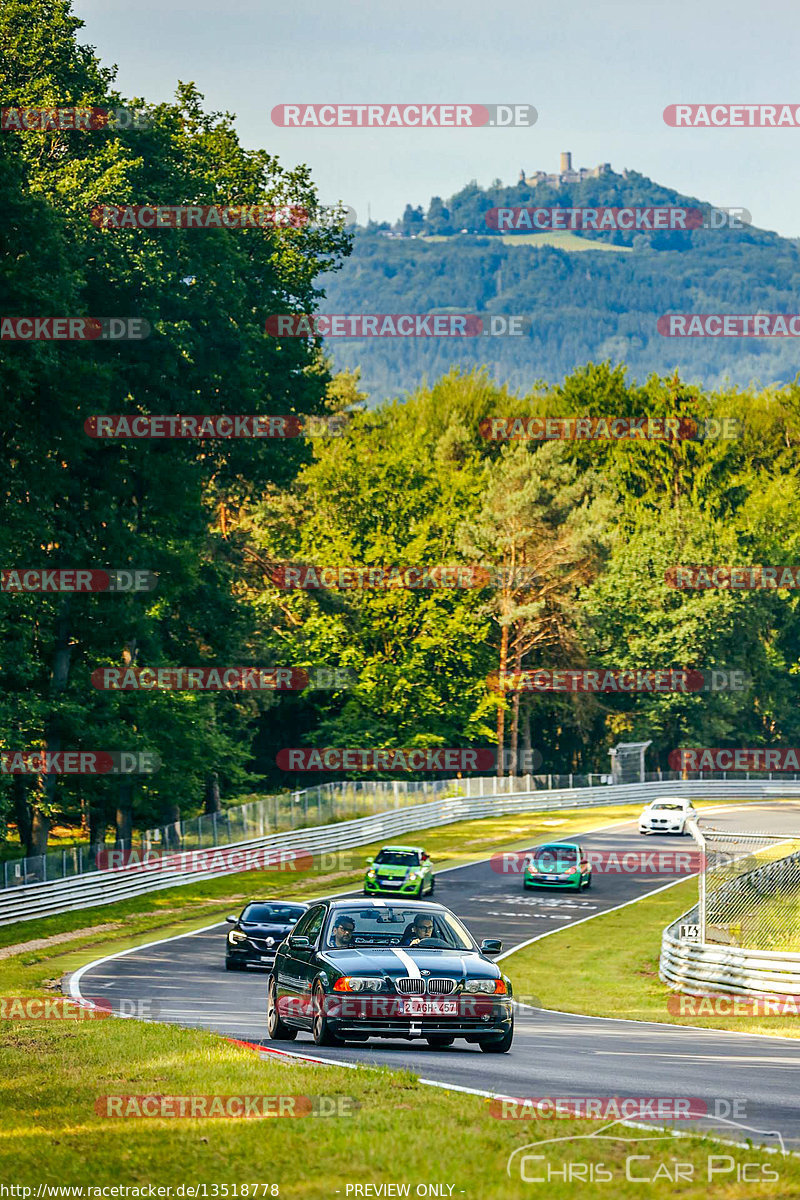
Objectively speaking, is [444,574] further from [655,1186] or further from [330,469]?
[655,1186]

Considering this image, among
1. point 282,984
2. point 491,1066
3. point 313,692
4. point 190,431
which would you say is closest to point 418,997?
point 491,1066

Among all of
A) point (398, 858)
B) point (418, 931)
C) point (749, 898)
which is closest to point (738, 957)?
point (749, 898)

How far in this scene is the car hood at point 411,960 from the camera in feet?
46.6

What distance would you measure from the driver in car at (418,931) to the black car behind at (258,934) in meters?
12.8

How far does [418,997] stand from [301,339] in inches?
1536

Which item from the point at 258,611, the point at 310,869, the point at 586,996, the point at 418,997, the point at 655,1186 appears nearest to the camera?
the point at 655,1186

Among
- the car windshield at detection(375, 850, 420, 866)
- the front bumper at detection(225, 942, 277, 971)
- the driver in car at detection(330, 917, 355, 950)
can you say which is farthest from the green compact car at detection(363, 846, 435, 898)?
the driver in car at detection(330, 917, 355, 950)

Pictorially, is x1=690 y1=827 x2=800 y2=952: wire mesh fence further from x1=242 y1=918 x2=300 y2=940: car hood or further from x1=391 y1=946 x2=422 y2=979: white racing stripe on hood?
x1=391 y1=946 x2=422 y2=979: white racing stripe on hood

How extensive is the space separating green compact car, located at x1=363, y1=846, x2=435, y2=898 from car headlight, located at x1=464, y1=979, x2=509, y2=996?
2579 cm

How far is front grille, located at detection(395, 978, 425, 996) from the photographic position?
14.1 meters

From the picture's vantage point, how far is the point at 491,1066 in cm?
1321

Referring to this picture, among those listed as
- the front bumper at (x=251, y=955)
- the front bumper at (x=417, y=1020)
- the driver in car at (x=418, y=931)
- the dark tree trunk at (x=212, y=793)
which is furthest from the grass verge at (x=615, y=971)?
the dark tree trunk at (x=212, y=793)

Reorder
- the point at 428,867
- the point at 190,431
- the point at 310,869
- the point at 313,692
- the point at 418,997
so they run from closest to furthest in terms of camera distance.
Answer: the point at 418,997 < the point at 428,867 < the point at 190,431 < the point at 310,869 < the point at 313,692

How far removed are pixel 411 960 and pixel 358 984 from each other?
1.90 ft
